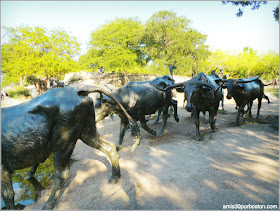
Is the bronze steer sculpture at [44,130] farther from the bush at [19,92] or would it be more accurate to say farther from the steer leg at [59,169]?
the bush at [19,92]

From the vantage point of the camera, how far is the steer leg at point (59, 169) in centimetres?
268

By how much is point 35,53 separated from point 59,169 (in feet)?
69.7

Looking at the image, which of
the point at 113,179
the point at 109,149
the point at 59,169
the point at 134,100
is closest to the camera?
the point at 59,169

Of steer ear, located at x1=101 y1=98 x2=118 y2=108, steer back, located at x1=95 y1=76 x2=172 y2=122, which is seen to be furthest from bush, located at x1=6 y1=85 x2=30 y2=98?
steer ear, located at x1=101 y1=98 x2=118 y2=108

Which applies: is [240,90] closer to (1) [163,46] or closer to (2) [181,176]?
(2) [181,176]

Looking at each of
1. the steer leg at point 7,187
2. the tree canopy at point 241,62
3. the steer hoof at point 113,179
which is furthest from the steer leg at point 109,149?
the tree canopy at point 241,62

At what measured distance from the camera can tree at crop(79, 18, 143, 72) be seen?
26.2m

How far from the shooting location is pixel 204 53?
23.8 meters

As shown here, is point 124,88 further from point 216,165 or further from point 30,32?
point 30,32

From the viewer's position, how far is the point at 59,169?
109 inches

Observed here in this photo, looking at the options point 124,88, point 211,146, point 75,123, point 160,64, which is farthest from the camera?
point 160,64

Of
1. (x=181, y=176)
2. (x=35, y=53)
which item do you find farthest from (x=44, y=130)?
(x=35, y=53)

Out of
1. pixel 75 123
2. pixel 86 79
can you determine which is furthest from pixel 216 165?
pixel 86 79

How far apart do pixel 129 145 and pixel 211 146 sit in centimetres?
255
